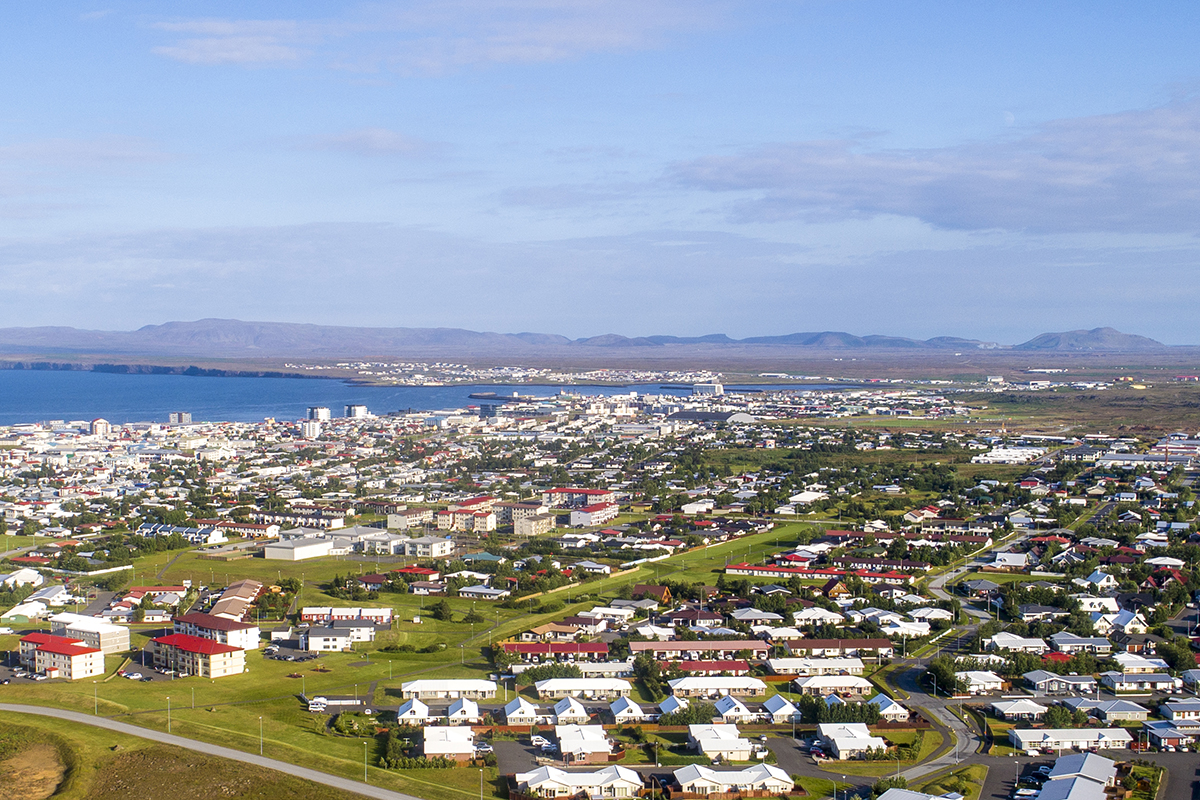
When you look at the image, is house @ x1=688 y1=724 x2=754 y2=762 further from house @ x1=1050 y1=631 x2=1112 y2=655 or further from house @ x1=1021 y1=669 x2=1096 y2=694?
house @ x1=1050 y1=631 x2=1112 y2=655

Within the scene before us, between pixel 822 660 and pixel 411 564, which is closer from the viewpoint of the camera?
pixel 822 660

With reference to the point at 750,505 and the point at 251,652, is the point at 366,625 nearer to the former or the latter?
the point at 251,652

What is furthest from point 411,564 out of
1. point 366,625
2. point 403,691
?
point 403,691

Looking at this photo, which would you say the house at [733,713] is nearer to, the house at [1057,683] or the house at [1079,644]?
the house at [1057,683]

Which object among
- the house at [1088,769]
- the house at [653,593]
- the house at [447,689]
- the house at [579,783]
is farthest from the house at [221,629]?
the house at [1088,769]

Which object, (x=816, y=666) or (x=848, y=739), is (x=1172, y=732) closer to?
(x=848, y=739)

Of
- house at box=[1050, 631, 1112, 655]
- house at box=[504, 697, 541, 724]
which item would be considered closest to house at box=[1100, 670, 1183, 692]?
house at box=[1050, 631, 1112, 655]
